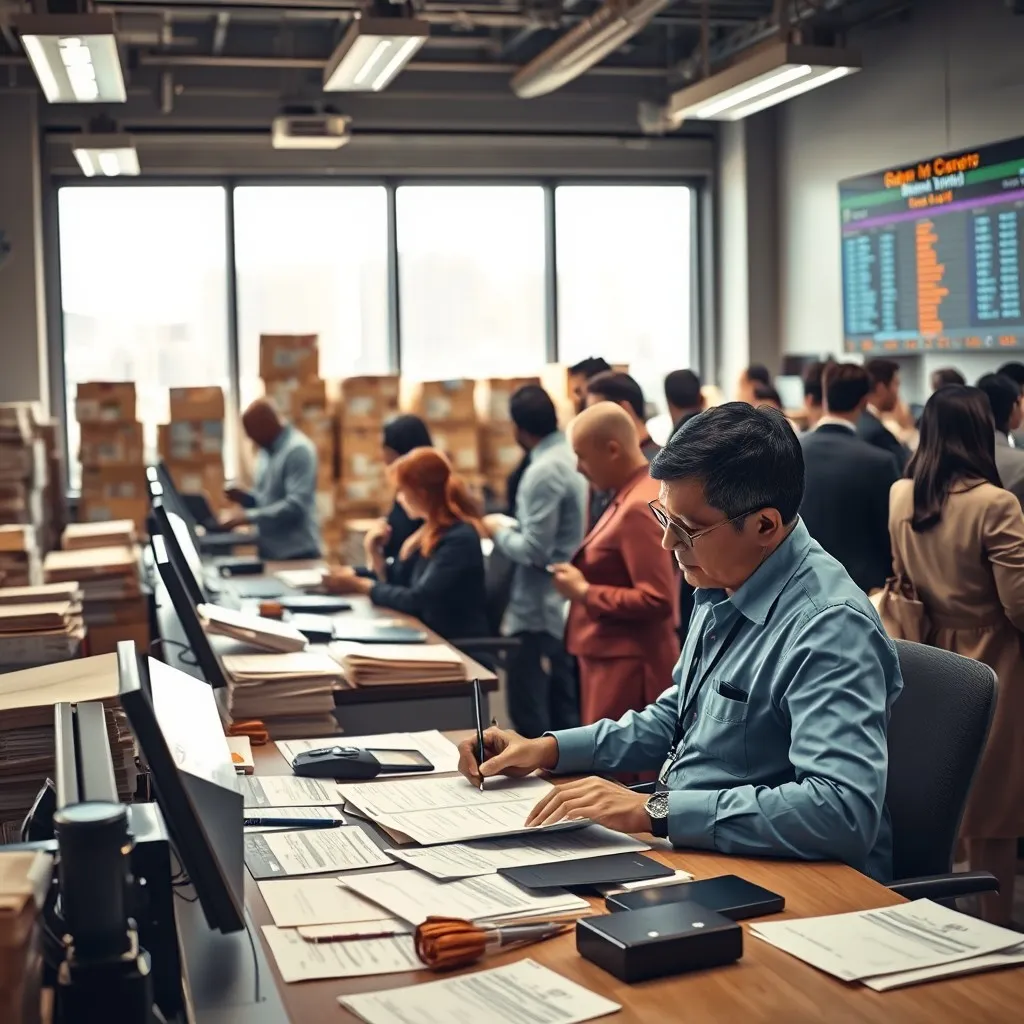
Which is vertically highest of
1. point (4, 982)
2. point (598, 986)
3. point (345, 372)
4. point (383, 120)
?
point (383, 120)

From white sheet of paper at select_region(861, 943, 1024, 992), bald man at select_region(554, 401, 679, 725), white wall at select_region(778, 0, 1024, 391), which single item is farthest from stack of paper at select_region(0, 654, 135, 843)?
white wall at select_region(778, 0, 1024, 391)

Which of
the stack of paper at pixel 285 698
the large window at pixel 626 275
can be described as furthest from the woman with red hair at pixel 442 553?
the large window at pixel 626 275

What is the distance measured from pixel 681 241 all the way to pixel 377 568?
5.64 m

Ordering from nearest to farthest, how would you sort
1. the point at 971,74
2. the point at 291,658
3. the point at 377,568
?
the point at 291,658, the point at 377,568, the point at 971,74

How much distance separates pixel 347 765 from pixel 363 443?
260 inches

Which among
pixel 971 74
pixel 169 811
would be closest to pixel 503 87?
pixel 971 74

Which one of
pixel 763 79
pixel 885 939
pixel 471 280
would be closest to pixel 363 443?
pixel 471 280

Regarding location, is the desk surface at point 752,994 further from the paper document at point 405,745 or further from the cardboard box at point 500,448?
the cardboard box at point 500,448

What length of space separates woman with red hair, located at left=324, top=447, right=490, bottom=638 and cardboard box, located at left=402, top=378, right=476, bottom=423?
4195 mm

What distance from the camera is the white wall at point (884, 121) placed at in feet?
23.2

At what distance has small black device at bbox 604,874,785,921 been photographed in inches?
64.4

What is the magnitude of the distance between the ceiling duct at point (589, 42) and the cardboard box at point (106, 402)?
294cm

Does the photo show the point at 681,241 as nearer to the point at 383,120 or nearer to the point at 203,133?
the point at 383,120

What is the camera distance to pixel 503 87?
9344 mm
